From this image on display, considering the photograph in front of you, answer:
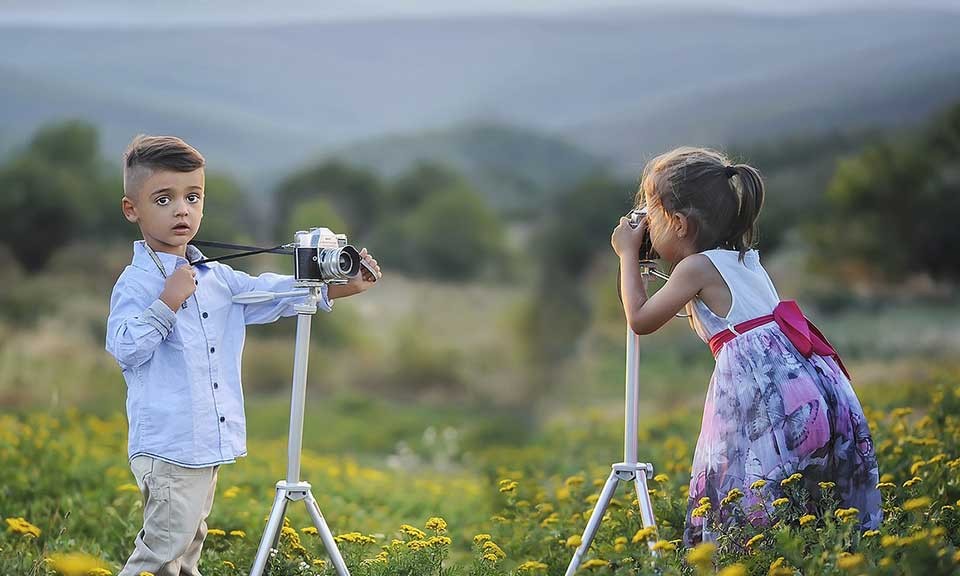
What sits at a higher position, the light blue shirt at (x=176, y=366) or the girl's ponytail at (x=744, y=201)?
the girl's ponytail at (x=744, y=201)

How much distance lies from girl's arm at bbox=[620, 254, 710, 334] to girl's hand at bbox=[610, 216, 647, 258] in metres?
0.02

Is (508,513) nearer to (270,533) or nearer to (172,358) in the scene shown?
(270,533)

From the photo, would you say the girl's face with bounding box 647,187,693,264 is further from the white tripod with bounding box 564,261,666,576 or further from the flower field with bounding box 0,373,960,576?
the flower field with bounding box 0,373,960,576

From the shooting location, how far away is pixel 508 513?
4.13 metres

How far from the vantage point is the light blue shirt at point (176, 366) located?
2998mm

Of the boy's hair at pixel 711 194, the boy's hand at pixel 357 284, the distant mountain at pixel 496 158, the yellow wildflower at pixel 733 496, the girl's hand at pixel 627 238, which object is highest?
the distant mountain at pixel 496 158

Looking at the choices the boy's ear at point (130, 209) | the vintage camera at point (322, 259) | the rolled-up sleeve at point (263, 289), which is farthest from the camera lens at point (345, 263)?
the boy's ear at point (130, 209)

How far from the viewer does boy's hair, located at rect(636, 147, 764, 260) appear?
328cm

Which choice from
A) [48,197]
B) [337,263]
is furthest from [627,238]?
[48,197]

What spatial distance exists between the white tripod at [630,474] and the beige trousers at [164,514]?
3.64 ft

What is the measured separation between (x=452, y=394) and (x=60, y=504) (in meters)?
7.18

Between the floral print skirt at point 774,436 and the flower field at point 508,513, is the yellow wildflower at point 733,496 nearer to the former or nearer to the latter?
the flower field at point 508,513

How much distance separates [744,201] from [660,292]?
410mm

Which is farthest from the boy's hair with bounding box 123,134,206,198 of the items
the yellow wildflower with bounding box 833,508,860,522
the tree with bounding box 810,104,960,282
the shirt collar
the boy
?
the tree with bounding box 810,104,960,282
